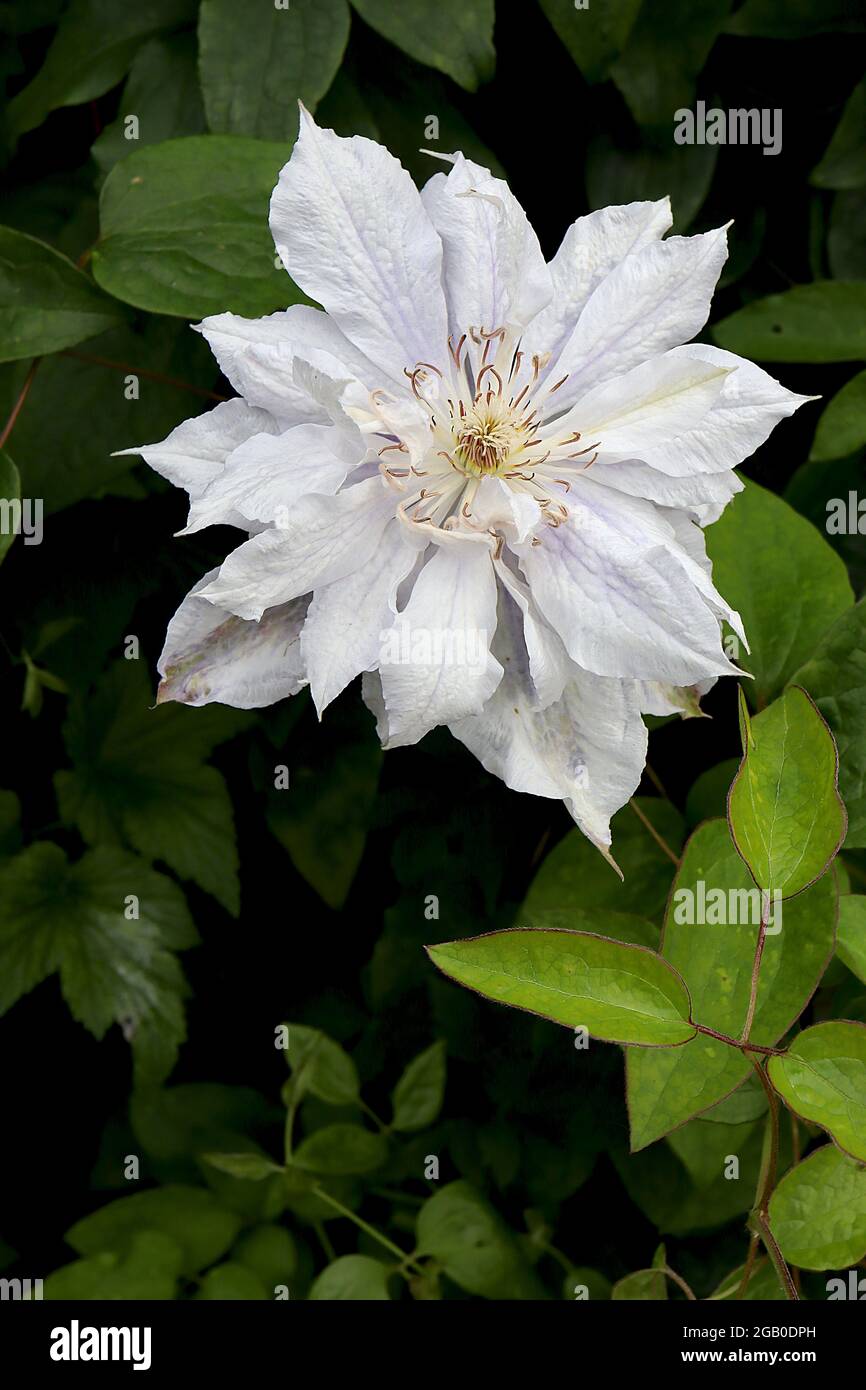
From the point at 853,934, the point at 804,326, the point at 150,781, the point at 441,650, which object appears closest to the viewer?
the point at 441,650

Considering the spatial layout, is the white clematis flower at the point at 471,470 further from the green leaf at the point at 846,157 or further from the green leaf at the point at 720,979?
the green leaf at the point at 846,157

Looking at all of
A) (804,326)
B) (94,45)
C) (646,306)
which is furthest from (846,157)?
(94,45)

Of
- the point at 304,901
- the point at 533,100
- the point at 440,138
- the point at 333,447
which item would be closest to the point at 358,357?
the point at 333,447

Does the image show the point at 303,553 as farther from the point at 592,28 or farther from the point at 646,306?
the point at 592,28

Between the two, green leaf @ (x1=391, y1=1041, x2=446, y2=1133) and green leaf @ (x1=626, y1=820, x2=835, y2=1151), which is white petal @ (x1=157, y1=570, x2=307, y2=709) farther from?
green leaf @ (x1=391, y1=1041, x2=446, y2=1133)

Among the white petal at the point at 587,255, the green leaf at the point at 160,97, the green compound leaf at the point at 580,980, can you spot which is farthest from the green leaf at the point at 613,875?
the green leaf at the point at 160,97

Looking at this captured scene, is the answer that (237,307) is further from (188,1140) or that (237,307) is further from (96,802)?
(188,1140)
